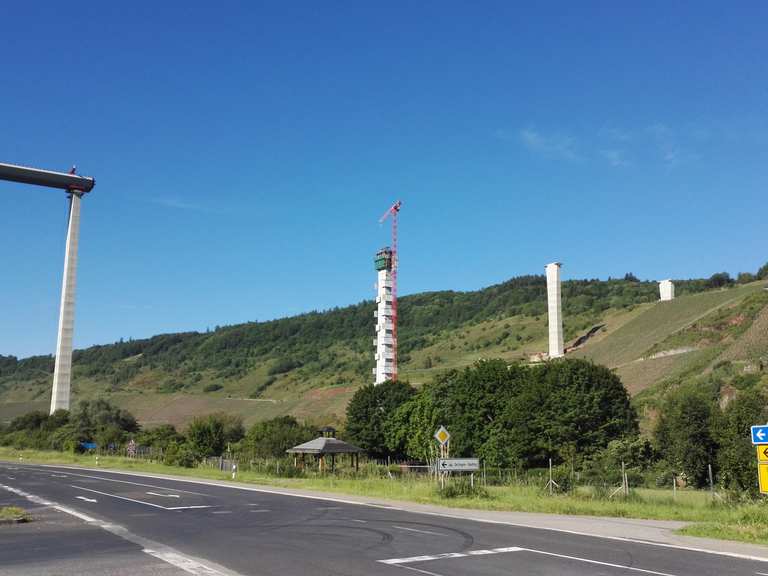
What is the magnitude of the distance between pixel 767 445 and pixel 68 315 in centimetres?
10081

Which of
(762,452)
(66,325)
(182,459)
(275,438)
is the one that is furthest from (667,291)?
(762,452)

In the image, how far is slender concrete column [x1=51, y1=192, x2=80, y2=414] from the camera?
99.6 metres

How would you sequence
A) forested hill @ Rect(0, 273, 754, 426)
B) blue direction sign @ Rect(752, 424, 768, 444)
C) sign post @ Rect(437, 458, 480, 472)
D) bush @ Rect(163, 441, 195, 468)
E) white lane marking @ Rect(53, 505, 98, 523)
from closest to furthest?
blue direction sign @ Rect(752, 424, 768, 444) → white lane marking @ Rect(53, 505, 98, 523) → sign post @ Rect(437, 458, 480, 472) → bush @ Rect(163, 441, 195, 468) → forested hill @ Rect(0, 273, 754, 426)

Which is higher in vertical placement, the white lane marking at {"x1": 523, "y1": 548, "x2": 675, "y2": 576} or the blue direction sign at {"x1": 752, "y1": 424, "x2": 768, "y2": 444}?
the blue direction sign at {"x1": 752, "y1": 424, "x2": 768, "y2": 444}

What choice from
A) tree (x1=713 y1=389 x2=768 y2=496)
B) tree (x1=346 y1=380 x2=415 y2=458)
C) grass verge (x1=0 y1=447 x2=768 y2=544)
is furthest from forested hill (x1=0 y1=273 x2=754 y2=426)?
tree (x1=713 y1=389 x2=768 y2=496)

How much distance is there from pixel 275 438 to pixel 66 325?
158ft

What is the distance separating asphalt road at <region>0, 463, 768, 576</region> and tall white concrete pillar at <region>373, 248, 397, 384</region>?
73821 mm

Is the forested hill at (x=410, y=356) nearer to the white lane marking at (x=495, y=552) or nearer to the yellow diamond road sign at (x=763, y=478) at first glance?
the white lane marking at (x=495, y=552)

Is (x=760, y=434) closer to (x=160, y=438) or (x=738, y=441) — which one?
(x=738, y=441)

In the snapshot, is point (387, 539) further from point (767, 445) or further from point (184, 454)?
point (184, 454)

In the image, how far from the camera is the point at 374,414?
69500 millimetres

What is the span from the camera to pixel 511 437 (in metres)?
49.6

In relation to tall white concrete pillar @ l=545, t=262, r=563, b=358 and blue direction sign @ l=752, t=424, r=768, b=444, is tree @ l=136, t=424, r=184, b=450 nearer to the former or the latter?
tall white concrete pillar @ l=545, t=262, r=563, b=358

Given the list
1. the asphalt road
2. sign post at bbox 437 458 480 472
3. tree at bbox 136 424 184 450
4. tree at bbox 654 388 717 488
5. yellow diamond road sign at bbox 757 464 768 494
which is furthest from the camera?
tree at bbox 136 424 184 450
